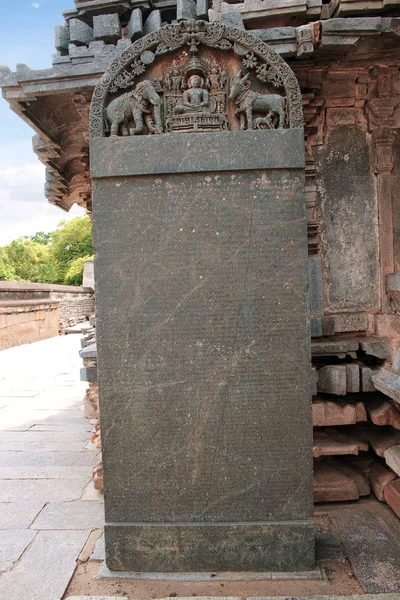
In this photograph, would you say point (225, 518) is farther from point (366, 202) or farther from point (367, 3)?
point (367, 3)

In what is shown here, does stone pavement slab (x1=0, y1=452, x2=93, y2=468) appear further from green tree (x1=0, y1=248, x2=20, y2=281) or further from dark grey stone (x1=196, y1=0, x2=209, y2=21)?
green tree (x1=0, y1=248, x2=20, y2=281)

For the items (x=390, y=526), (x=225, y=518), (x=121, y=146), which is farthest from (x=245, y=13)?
(x=390, y=526)

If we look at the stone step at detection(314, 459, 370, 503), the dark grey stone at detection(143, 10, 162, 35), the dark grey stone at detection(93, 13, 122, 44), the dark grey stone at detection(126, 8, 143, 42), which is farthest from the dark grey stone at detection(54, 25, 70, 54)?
the stone step at detection(314, 459, 370, 503)

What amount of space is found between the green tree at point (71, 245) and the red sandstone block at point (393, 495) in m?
41.7

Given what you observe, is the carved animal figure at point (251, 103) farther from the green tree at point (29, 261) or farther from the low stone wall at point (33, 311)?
the green tree at point (29, 261)

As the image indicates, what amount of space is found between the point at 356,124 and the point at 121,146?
2012 millimetres

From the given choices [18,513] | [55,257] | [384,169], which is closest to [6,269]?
[55,257]

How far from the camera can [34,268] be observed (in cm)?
4606

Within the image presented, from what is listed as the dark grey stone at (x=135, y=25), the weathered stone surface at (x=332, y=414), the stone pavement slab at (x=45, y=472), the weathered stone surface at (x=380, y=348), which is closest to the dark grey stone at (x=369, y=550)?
the weathered stone surface at (x=332, y=414)

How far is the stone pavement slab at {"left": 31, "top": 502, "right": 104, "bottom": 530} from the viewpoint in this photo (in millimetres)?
3172

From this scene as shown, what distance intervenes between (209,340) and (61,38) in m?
3.10

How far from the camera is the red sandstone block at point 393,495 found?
3.03 metres

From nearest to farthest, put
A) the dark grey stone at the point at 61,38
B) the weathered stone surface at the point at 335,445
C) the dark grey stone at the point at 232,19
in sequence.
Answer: the dark grey stone at the point at 232,19 < the weathered stone surface at the point at 335,445 < the dark grey stone at the point at 61,38

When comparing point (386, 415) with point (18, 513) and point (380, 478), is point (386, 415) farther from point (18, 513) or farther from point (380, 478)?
point (18, 513)
